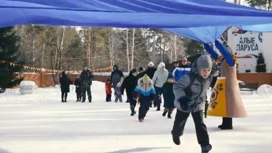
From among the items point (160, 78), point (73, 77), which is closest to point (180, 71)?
point (160, 78)

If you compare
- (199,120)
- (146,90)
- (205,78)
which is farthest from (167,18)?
(146,90)

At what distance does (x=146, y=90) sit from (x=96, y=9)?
5.44 metres

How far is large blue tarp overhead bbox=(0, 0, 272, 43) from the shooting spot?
17.6ft

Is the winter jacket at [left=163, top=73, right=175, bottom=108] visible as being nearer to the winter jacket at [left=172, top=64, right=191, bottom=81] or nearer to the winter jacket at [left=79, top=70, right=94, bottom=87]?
the winter jacket at [left=172, top=64, right=191, bottom=81]

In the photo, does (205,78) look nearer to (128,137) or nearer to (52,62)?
(128,137)

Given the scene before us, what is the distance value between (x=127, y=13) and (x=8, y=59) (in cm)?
2423

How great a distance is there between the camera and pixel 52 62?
5269 cm

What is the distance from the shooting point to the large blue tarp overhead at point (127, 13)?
5375 mm

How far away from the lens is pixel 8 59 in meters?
28.4

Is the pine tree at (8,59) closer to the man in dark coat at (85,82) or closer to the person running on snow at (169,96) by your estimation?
the man in dark coat at (85,82)

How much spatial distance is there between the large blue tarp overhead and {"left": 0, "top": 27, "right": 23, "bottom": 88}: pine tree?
886 inches

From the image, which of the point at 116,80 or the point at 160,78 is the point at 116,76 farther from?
the point at 160,78

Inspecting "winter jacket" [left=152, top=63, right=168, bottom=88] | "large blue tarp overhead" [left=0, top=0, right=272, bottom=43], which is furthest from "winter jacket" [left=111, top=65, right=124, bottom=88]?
"large blue tarp overhead" [left=0, top=0, right=272, bottom=43]

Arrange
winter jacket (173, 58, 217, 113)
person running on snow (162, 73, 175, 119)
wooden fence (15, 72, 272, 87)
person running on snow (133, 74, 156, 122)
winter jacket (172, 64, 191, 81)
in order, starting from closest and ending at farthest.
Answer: winter jacket (173, 58, 217, 113) < winter jacket (172, 64, 191, 81) < person running on snow (133, 74, 156, 122) < person running on snow (162, 73, 175, 119) < wooden fence (15, 72, 272, 87)
